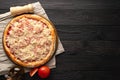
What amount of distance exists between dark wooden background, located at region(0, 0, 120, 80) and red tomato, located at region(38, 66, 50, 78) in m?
0.06

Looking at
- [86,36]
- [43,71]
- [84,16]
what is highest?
[84,16]

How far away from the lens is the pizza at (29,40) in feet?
5.34

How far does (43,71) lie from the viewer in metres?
1.61

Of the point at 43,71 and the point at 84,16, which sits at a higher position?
the point at 84,16

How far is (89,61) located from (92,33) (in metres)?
0.19

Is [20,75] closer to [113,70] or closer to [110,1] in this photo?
[113,70]

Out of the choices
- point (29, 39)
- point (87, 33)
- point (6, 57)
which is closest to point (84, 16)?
point (87, 33)

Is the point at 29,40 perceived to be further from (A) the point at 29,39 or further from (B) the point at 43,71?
(B) the point at 43,71

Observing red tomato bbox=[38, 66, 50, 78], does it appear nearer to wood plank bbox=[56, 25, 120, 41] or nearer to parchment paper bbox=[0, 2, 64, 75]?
parchment paper bbox=[0, 2, 64, 75]

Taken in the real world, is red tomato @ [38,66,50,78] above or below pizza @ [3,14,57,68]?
below

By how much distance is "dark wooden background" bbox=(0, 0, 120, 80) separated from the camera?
67.7 inches

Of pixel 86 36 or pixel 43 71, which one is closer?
pixel 43 71

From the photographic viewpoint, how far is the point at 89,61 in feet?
5.70

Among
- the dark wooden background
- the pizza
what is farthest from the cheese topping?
the dark wooden background
